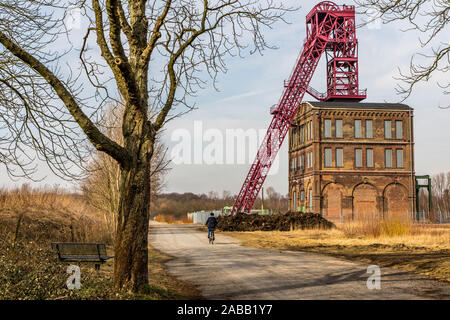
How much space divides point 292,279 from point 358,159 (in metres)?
36.3

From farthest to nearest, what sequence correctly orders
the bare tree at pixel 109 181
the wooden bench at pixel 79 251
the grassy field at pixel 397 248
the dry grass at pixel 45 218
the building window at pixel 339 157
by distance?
the building window at pixel 339 157, the bare tree at pixel 109 181, the dry grass at pixel 45 218, the grassy field at pixel 397 248, the wooden bench at pixel 79 251

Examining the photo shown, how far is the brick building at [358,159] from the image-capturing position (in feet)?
144

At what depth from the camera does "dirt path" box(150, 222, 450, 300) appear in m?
8.77

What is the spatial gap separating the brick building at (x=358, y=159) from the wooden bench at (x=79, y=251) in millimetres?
34186

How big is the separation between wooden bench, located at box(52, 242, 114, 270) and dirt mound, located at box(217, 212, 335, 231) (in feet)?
85.2

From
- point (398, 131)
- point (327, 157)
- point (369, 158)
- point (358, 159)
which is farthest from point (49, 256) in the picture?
point (398, 131)

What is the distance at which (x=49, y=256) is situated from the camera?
1137 cm

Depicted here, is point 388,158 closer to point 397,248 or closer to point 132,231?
point 397,248

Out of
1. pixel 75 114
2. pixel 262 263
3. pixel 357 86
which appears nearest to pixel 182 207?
pixel 357 86

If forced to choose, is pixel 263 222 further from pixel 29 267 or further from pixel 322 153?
pixel 29 267

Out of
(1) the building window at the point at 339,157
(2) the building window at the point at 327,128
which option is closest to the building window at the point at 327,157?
(1) the building window at the point at 339,157

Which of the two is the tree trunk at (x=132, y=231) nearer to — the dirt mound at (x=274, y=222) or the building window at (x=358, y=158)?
the dirt mound at (x=274, y=222)

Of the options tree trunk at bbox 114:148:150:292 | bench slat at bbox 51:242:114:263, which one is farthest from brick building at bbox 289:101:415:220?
tree trunk at bbox 114:148:150:292

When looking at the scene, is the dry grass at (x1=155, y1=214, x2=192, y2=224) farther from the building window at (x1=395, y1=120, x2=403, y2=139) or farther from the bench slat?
the bench slat
